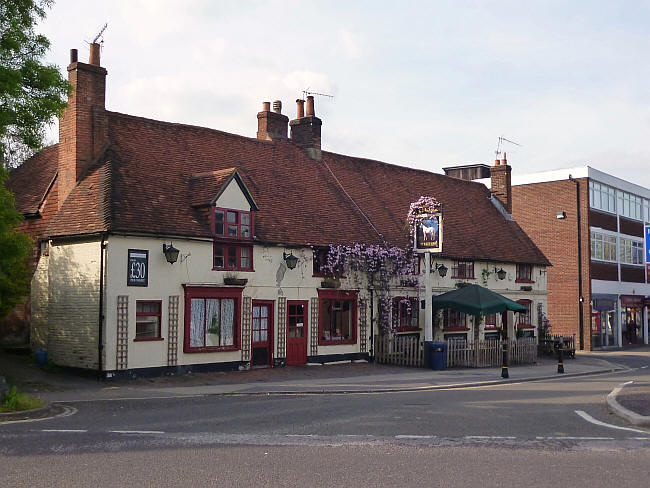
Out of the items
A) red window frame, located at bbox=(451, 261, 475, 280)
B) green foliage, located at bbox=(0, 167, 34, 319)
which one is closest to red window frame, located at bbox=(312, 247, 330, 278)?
red window frame, located at bbox=(451, 261, 475, 280)

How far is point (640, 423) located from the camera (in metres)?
13.0

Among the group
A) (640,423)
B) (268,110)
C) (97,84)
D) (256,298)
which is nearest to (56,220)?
(97,84)

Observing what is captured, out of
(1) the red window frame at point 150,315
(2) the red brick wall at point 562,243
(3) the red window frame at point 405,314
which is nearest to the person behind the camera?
(1) the red window frame at point 150,315

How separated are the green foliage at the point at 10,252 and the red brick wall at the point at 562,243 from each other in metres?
31.3

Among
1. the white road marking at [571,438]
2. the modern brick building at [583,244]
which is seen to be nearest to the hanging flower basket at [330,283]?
the white road marking at [571,438]

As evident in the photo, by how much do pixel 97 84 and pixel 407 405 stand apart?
14773mm

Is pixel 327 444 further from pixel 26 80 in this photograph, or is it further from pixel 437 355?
pixel 437 355

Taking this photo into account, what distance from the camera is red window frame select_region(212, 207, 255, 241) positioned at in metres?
23.0

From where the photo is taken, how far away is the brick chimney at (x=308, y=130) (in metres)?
31.5

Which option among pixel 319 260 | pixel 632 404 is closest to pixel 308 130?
pixel 319 260

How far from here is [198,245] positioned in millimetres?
22469

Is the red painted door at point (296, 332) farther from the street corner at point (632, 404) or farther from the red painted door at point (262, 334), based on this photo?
the street corner at point (632, 404)

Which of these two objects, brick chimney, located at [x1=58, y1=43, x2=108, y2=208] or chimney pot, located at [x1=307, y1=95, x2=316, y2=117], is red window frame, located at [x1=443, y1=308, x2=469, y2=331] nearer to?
chimney pot, located at [x1=307, y1=95, x2=316, y2=117]

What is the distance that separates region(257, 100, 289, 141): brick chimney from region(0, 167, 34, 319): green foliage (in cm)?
1215
